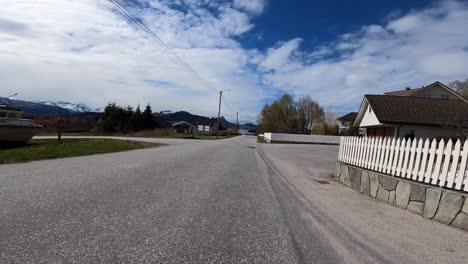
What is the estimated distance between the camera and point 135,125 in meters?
75.8

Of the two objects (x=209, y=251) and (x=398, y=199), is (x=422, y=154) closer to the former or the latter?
(x=398, y=199)

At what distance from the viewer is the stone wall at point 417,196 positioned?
5164mm

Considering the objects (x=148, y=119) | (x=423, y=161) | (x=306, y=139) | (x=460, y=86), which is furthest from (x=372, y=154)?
(x=148, y=119)

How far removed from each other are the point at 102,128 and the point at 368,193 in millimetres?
68961

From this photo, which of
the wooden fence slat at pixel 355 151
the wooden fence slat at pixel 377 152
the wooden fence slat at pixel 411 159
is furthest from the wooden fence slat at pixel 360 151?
the wooden fence slat at pixel 411 159

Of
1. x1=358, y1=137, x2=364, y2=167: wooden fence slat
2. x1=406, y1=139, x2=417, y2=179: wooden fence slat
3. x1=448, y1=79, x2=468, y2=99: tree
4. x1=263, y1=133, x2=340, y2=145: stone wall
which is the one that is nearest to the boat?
x1=358, y1=137, x2=364, y2=167: wooden fence slat

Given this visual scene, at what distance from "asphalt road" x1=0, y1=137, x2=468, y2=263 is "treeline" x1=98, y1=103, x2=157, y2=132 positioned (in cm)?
6684

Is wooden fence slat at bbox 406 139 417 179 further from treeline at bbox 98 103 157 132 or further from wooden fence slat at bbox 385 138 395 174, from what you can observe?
treeline at bbox 98 103 157 132

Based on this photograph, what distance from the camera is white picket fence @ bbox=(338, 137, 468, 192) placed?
5.38m

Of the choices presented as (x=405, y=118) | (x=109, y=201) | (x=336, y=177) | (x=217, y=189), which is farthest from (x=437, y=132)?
(x=109, y=201)

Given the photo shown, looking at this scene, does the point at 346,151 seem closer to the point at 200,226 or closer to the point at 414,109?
the point at 200,226

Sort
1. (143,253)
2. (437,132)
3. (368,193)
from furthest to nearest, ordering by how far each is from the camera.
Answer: (437,132) → (368,193) → (143,253)

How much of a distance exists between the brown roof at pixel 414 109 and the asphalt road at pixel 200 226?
21.9 m

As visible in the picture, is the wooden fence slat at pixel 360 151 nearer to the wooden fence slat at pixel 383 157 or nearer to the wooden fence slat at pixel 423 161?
the wooden fence slat at pixel 383 157
